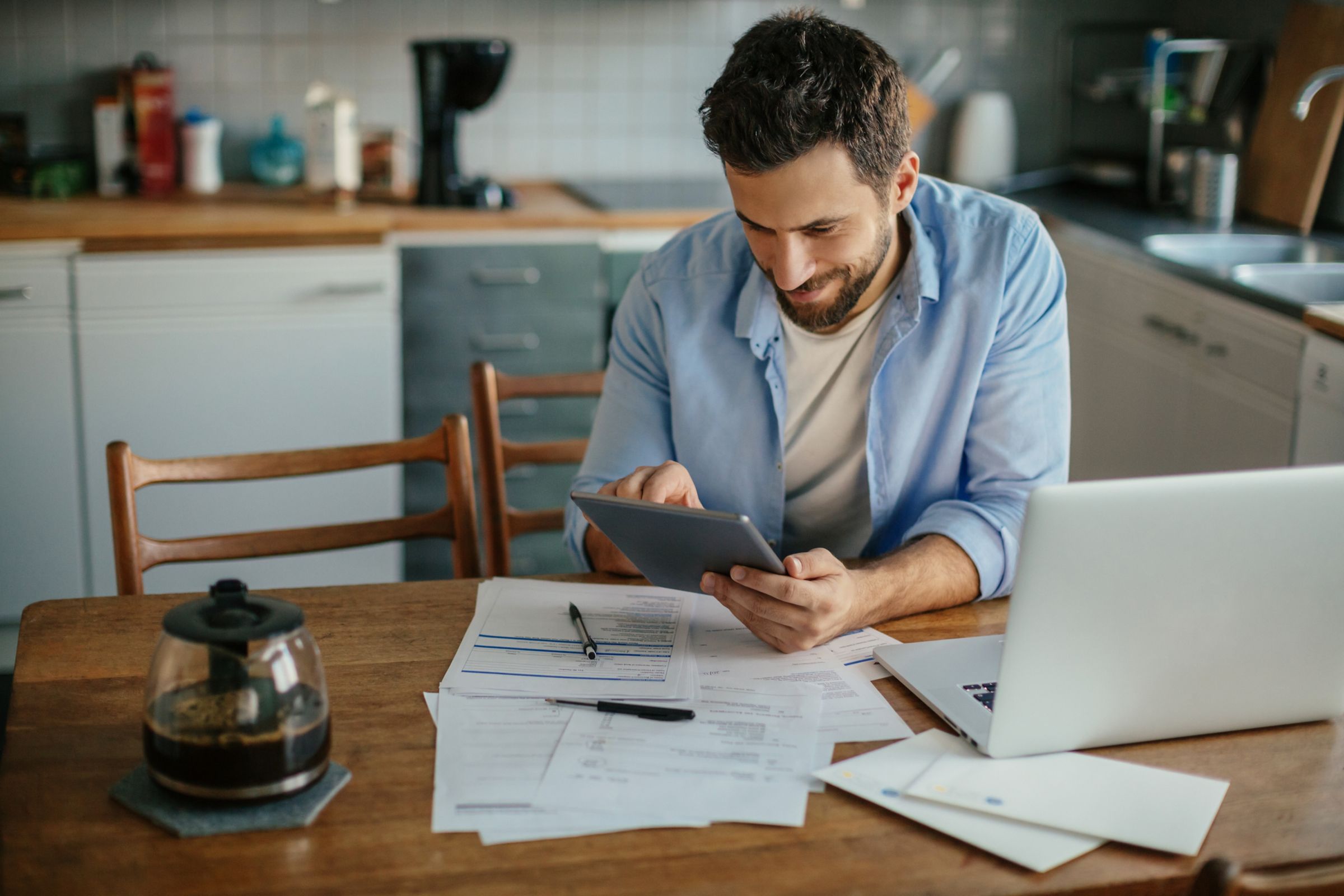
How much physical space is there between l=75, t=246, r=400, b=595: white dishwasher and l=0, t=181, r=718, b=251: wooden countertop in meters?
0.03

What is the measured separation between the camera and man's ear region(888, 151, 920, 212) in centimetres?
150

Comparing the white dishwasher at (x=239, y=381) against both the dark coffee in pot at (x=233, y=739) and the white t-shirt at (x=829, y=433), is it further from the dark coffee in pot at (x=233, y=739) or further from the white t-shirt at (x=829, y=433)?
the dark coffee in pot at (x=233, y=739)

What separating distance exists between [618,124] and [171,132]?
1.16 meters

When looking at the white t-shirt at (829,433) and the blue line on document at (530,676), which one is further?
the white t-shirt at (829,433)

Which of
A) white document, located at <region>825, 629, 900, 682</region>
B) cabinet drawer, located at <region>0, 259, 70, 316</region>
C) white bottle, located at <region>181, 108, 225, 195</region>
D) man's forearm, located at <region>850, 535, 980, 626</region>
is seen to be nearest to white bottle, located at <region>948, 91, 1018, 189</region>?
white bottle, located at <region>181, 108, 225, 195</region>

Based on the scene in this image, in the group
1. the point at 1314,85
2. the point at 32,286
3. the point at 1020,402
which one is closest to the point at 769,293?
the point at 1020,402

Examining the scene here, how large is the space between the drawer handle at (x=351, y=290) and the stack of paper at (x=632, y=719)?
158cm

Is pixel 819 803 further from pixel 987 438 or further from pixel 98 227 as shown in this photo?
pixel 98 227

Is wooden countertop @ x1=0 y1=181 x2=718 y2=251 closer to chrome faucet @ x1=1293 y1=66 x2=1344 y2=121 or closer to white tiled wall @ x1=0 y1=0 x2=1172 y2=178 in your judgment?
white tiled wall @ x1=0 y1=0 x2=1172 y2=178

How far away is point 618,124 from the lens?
11.8ft

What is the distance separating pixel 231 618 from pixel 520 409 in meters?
2.10

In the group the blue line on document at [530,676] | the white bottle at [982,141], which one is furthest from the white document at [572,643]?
the white bottle at [982,141]

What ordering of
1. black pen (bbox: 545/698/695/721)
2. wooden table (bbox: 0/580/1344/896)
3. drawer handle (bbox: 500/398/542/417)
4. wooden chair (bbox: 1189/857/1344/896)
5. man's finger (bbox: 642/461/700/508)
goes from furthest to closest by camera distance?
1. drawer handle (bbox: 500/398/542/417)
2. man's finger (bbox: 642/461/700/508)
3. black pen (bbox: 545/698/695/721)
4. wooden table (bbox: 0/580/1344/896)
5. wooden chair (bbox: 1189/857/1344/896)

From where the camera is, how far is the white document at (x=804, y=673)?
114 cm
